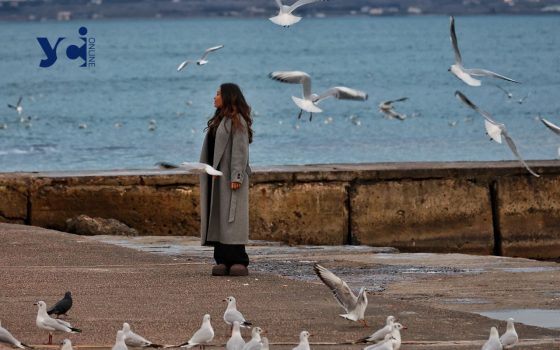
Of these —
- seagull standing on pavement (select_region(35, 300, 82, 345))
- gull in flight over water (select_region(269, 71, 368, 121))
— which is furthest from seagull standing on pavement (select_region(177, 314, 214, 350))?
gull in flight over water (select_region(269, 71, 368, 121))

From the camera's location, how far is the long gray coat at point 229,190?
13.0 meters

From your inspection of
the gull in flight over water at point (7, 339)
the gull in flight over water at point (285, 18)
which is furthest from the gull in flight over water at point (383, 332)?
the gull in flight over water at point (285, 18)

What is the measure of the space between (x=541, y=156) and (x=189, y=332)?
2523 centimetres

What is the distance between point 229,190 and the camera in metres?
13.1

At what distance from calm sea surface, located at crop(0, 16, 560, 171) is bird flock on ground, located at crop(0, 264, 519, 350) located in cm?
2363

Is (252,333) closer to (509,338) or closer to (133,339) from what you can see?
(133,339)

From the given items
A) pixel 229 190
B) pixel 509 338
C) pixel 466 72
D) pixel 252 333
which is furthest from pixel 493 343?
pixel 466 72

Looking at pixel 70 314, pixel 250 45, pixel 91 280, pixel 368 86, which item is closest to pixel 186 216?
pixel 91 280

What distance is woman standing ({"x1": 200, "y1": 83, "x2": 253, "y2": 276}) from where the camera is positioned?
510 inches

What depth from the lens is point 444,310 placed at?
11.2m

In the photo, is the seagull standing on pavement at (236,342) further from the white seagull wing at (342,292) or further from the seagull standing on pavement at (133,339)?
the white seagull wing at (342,292)

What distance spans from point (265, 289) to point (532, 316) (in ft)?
7.16

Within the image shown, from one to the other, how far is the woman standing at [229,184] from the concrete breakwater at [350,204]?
3.67m

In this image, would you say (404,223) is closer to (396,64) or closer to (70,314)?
(70,314)
